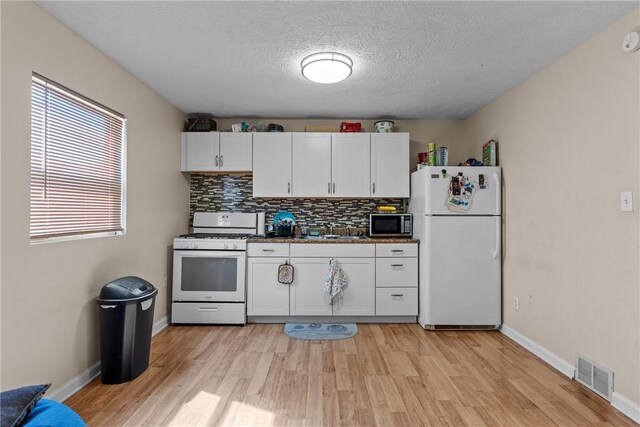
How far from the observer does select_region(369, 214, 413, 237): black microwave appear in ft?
12.9

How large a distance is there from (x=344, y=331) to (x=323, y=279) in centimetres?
58

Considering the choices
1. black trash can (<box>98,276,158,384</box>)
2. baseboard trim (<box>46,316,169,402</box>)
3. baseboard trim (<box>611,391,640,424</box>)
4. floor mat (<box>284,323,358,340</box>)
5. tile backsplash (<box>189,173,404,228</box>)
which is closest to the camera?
baseboard trim (<box>611,391,640,424</box>)

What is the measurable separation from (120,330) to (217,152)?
7.53ft

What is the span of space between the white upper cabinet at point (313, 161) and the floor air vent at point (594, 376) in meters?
2.73

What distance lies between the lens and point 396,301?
3711mm

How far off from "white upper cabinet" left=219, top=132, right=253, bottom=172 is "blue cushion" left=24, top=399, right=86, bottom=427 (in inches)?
120

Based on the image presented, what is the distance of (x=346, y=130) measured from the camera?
408cm

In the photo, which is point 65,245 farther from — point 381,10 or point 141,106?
point 381,10

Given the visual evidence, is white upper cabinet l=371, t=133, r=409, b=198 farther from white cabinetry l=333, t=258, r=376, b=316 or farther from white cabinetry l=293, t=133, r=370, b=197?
white cabinetry l=333, t=258, r=376, b=316

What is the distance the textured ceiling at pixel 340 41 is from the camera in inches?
78.9

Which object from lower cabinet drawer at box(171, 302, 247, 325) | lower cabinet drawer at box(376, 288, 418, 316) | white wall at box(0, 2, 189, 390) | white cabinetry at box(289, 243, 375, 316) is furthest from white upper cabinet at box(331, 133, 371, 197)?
white wall at box(0, 2, 189, 390)

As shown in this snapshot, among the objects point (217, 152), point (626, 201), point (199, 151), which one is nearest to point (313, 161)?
point (217, 152)

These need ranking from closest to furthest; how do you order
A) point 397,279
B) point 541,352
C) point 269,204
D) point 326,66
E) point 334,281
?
point 326,66 < point 541,352 < point 334,281 < point 397,279 < point 269,204

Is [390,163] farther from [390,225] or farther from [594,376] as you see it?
[594,376]
